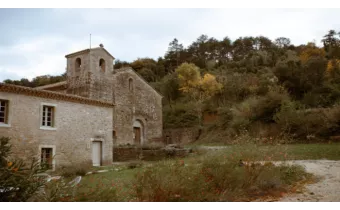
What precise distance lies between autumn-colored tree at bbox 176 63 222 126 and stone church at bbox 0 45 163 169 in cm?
583

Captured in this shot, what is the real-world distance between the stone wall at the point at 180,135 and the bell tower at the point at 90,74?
8.11 m

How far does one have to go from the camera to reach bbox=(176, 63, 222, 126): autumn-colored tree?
88.6 feet

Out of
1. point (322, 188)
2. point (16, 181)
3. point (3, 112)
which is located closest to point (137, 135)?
point (3, 112)

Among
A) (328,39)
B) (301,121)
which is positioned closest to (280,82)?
(301,121)

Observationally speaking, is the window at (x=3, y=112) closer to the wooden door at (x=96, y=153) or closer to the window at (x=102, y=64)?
the wooden door at (x=96, y=153)

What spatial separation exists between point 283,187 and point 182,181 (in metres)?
2.60

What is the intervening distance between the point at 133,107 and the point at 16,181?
53.7ft

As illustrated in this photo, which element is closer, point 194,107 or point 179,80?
point 194,107

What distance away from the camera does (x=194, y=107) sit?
26266 millimetres

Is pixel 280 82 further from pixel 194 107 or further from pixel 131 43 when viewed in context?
pixel 131 43

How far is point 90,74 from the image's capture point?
680 inches

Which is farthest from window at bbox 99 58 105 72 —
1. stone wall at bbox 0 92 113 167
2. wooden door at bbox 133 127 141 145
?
wooden door at bbox 133 127 141 145

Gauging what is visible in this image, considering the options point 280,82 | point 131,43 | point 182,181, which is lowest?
point 182,181

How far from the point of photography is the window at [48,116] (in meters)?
12.2
